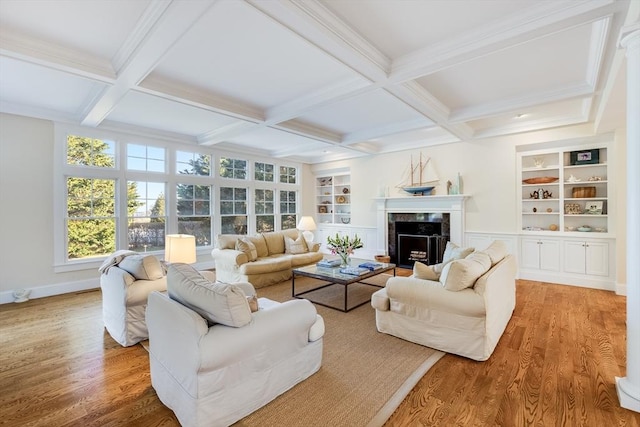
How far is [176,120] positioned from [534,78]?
5.10 meters

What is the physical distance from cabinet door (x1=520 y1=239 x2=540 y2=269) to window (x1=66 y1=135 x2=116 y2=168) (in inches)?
292

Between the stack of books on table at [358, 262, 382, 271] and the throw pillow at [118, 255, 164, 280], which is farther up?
the throw pillow at [118, 255, 164, 280]

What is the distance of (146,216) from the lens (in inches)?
222

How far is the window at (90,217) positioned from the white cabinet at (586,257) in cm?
776

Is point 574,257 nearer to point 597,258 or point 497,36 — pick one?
point 597,258

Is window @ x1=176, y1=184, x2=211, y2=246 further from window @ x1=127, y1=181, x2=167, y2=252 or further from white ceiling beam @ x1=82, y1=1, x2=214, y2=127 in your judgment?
white ceiling beam @ x1=82, y1=1, x2=214, y2=127

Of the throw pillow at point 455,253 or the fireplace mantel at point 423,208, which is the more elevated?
the fireplace mantel at point 423,208

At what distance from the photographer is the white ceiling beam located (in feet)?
6.93

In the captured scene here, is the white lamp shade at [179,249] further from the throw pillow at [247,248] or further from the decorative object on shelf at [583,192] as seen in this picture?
the decorative object on shelf at [583,192]

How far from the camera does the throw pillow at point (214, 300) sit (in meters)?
1.80

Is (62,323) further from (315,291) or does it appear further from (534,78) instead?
(534,78)

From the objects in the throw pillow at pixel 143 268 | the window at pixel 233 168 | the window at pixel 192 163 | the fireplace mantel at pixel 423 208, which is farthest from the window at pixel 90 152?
the fireplace mantel at pixel 423 208

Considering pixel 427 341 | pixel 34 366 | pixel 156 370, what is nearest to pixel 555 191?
pixel 427 341

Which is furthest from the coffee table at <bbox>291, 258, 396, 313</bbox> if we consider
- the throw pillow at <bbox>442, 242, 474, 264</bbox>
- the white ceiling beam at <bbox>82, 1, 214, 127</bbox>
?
the white ceiling beam at <bbox>82, 1, 214, 127</bbox>
